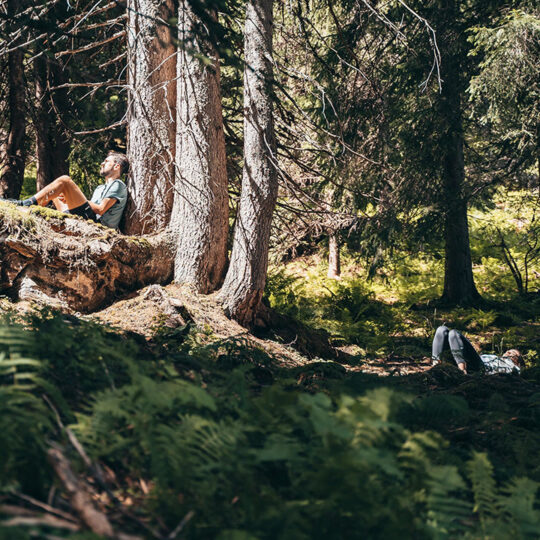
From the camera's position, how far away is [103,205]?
6.11m

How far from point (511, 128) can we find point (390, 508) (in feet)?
33.2

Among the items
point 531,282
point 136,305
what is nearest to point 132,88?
point 136,305

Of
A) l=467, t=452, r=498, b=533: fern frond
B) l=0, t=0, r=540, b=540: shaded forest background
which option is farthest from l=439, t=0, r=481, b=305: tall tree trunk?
l=467, t=452, r=498, b=533: fern frond

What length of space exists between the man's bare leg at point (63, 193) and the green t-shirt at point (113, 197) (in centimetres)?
23

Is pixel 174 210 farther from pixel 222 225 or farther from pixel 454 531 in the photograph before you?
pixel 454 531

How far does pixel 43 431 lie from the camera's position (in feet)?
5.69

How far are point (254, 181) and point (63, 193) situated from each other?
7.73 ft

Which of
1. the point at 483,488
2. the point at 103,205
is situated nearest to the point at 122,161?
the point at 103,205

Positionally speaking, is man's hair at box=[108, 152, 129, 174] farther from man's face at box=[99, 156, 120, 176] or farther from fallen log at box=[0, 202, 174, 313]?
fallen log at box=[0, 202, 174, 313]

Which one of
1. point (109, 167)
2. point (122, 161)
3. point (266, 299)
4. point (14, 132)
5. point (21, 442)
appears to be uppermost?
point (14, 132)

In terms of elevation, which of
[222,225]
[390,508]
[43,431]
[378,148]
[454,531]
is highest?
[378,148]

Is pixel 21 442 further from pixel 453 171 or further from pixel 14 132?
pixel 453 171

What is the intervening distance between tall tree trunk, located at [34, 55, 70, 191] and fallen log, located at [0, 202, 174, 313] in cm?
371

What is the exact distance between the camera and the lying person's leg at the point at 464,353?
5871 millimetres
